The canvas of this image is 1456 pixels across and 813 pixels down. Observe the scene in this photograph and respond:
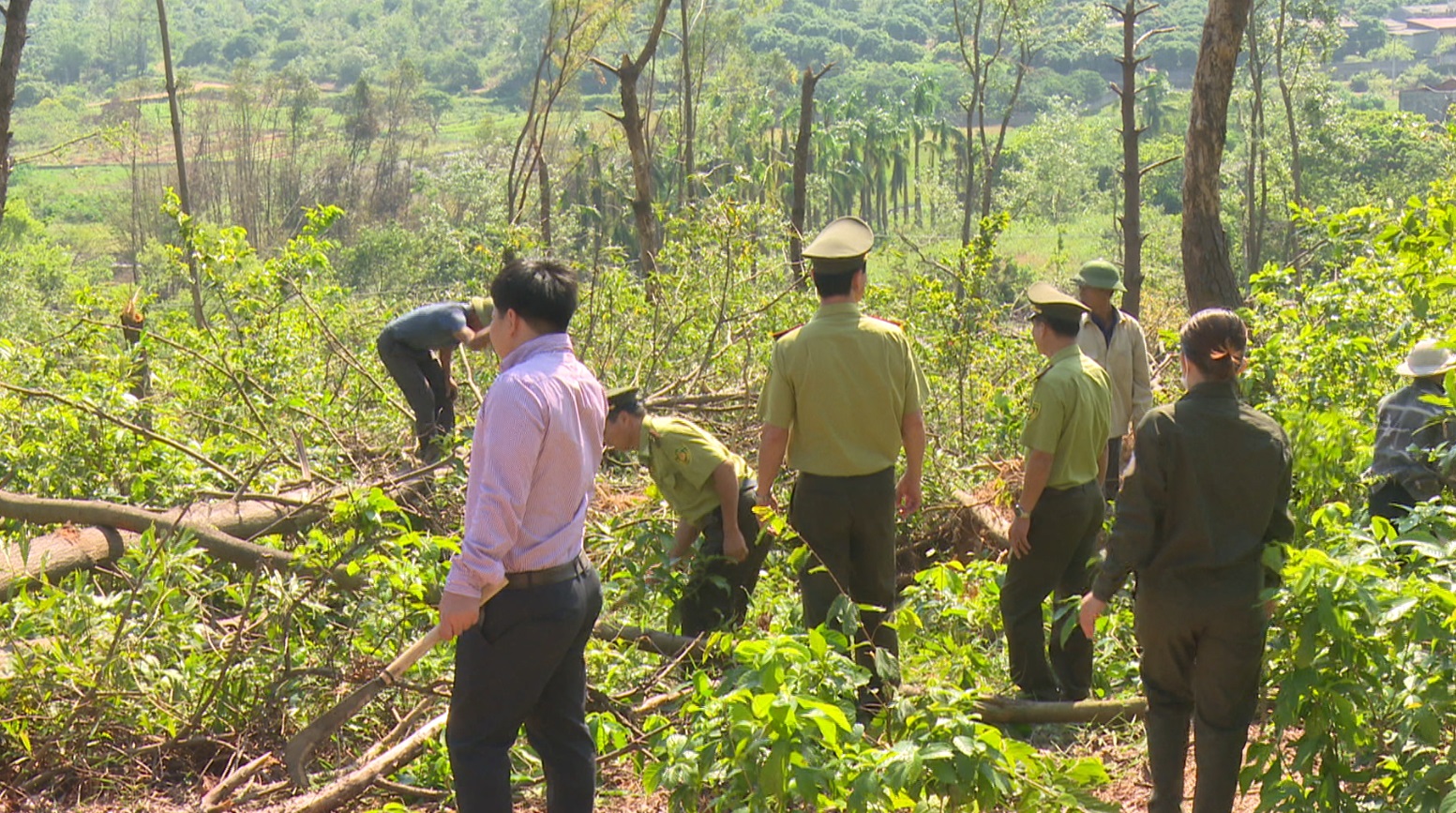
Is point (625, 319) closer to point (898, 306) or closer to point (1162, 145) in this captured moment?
point (898, 306)

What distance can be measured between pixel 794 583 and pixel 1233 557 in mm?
3301

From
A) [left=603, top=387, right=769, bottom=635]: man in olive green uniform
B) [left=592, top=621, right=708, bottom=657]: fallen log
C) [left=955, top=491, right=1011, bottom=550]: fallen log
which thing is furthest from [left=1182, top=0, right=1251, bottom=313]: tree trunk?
[left=592, top=621, right=708, bottom=657]: fallen log

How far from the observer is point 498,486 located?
3369 mm

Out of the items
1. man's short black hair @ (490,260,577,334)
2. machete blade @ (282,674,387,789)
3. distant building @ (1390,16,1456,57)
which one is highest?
man's short black hair @ (490,260,577,334)

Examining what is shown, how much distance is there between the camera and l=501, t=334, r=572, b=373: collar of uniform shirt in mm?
3527

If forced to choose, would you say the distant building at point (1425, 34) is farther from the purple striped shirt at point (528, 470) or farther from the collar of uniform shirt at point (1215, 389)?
the purple striped shirt at point (528, 470)

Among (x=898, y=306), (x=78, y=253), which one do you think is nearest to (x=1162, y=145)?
(x=78, y=253)

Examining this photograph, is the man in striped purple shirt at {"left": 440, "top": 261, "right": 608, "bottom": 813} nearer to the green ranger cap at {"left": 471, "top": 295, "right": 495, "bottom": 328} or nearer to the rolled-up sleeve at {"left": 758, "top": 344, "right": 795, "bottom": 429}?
the rolled-up sleeve at {"left": 758, "top": 344, "right": 795, "bottom": 429}

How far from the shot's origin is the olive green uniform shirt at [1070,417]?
4.98 metres

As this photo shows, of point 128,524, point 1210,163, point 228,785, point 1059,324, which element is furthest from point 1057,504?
point 1210,163

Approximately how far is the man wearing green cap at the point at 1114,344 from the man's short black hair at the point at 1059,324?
3.78 ft

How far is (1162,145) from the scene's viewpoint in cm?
7638

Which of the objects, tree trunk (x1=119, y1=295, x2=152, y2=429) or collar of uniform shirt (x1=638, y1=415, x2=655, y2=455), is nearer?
collar of uniform shirt (x1=638, y1=415, x2=655, y2=455)

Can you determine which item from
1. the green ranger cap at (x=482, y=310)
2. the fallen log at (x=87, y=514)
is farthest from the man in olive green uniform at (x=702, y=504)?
the green ranger cap at (x=482, y=310)
